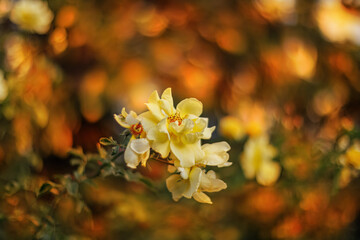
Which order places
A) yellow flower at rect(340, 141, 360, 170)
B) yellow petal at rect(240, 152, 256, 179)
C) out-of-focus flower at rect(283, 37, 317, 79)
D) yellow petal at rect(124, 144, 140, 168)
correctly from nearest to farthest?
yellow petal at rect(124, 144, 140, 168) < yellow flower at rect(340, 141, 360, 170) < yellow petal at rect(240, 152, 256, 179) < out-of-focus flower at rect(283, 37, 317, 79)

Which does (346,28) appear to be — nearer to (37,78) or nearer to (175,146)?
(37,78)

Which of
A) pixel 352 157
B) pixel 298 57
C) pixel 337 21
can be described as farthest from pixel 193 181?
pixel 337 21

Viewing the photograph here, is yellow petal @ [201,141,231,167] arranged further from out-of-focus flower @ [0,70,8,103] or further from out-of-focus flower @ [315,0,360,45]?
out-of-focus flower @ [315,0,360,45]

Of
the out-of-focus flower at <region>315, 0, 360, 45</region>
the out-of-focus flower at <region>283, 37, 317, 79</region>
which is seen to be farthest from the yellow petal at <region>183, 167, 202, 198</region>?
the out-of-focus flower at <region>315, 0, 360, 45</region>

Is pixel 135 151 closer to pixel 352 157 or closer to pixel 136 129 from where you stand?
pixel 136 129

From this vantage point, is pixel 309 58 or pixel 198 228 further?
pixel 309 58

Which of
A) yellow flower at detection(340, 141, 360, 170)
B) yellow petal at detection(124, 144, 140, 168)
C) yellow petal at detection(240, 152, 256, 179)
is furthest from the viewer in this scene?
yellow petal at detection(240, 152, 256, 179)

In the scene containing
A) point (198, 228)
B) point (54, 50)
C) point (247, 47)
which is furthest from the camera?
point (247, 47)

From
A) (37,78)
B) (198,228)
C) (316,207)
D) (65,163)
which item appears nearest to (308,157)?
(316,207)
